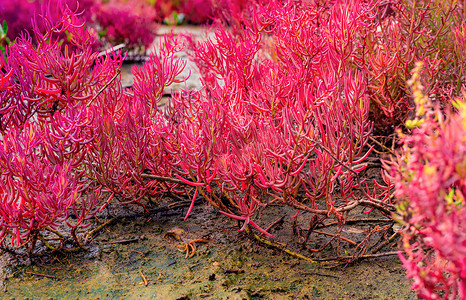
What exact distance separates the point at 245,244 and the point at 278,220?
24 cm

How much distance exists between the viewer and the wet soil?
2.00 m

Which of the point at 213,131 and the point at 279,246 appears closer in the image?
the point at 213,131

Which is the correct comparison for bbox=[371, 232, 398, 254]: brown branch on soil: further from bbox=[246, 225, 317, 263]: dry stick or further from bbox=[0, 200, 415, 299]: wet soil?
bbox=[246, 225, 317, 263]: dry stick

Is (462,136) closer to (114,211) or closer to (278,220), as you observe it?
(278,220)

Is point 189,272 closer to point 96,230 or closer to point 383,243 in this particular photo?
point 96,230

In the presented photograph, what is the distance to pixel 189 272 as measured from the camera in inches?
85.0

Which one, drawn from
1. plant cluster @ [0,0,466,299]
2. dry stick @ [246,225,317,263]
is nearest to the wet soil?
dry stick @ [246,225,317,263]

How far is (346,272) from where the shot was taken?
212cm

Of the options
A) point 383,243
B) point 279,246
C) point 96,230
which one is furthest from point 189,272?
point 383,243

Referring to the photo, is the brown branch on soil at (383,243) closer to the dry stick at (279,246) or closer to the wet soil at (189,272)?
the wet soil at (189,272)

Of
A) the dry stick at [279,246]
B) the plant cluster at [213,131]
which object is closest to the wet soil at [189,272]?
the dry stick at [279,246]

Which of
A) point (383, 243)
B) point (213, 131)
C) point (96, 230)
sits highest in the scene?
point (213, 131)

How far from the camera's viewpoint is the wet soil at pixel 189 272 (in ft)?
6.56

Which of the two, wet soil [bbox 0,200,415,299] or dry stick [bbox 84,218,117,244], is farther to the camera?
dry stick [bbox 84,218,117,244]
